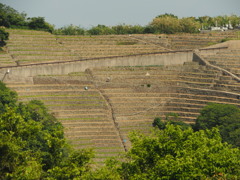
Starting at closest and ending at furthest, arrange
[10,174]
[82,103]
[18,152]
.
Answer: [10,174] → [18,152] → [82,103]

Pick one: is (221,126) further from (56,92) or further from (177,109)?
(56,92)

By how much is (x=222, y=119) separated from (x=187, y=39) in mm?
35568

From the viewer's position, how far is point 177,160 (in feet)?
169

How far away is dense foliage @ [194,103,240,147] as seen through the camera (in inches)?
3342

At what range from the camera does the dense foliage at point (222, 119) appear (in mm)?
84875

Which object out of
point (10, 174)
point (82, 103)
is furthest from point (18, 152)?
point (82, 103)

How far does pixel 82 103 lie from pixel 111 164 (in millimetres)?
35747

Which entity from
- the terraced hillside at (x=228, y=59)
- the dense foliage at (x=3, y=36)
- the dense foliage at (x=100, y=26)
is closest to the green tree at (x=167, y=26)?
the dense foliage at (x=100, y=26)

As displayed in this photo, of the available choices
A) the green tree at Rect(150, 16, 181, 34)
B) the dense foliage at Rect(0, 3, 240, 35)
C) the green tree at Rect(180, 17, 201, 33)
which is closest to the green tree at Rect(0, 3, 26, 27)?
the dense foliage at Rect(0, 3, 240, 35)

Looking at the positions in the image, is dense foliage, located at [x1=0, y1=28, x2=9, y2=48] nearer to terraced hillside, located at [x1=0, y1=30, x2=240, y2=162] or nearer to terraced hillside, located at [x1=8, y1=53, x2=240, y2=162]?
terraced hillside, located at [x1=0, y1=30, x2=240, y2=162]

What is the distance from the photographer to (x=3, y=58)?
99.4m

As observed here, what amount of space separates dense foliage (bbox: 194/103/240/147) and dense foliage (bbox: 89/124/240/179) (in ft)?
86.4

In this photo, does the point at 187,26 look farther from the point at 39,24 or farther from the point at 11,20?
the point at 11,20

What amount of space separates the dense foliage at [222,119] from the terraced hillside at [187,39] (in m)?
27.8
